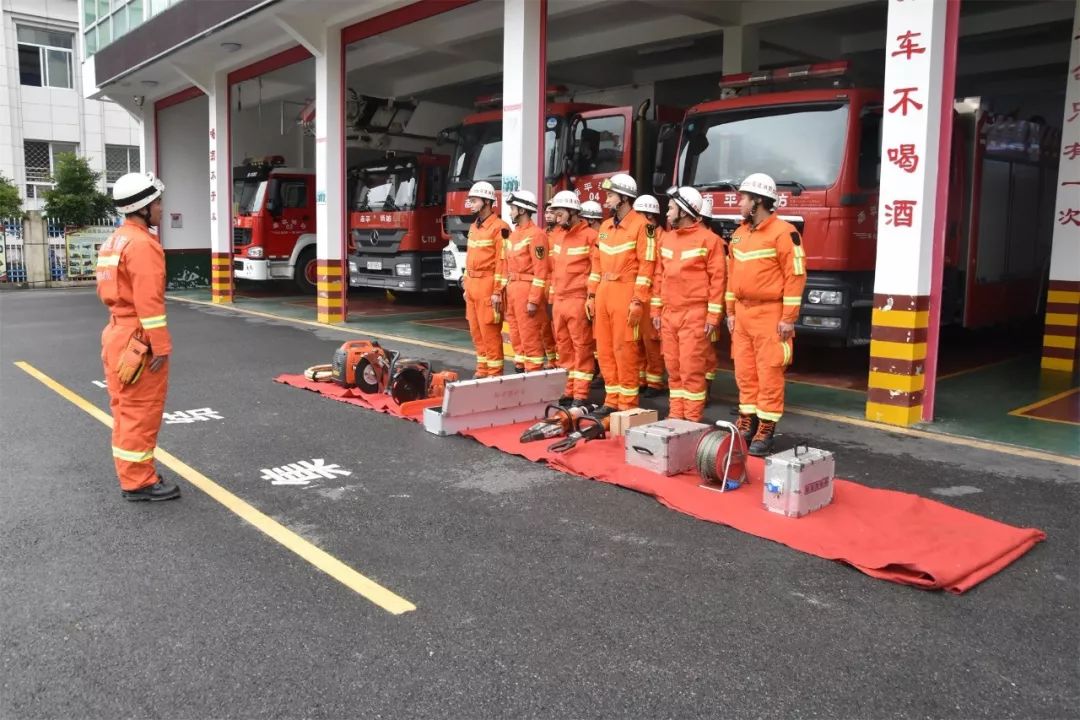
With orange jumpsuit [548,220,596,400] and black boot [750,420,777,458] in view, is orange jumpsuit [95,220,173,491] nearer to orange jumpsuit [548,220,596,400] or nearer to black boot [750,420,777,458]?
orange jumpsuit [548,220,596,400]

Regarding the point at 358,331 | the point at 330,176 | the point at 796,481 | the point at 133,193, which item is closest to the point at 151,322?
the point at 133,193

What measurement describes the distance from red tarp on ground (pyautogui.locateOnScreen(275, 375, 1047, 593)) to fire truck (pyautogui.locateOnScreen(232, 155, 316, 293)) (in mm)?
13940

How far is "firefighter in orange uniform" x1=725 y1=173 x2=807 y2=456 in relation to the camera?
19.7 ft

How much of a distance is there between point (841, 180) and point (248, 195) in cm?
1390

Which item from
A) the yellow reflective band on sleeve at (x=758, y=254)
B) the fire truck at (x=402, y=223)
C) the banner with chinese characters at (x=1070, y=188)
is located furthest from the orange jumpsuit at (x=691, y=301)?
the fire truck at (x=402, y=223)

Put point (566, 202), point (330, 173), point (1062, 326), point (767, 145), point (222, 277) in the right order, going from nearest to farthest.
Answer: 1. point (566, 202)
2. point (767, 145)
3. point (1062, 326)
4. point (330, 173)
5. point (222, 277)

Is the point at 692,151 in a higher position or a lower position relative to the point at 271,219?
higher

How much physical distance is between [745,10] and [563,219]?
6104 millimetres

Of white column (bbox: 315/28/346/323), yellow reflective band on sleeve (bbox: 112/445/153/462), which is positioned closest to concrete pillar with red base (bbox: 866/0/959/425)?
yellow reflective band on sleeve (bbox: 112/445/153/462)

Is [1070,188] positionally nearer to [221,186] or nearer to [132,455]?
[132,455]

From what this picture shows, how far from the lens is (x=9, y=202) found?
22.6 metres

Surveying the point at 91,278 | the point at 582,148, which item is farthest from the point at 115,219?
the point at 582,148

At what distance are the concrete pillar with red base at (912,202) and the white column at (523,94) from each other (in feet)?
14.0

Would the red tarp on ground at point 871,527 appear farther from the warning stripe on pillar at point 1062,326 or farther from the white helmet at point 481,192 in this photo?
the warning stripe on pillar at point 1062,326
